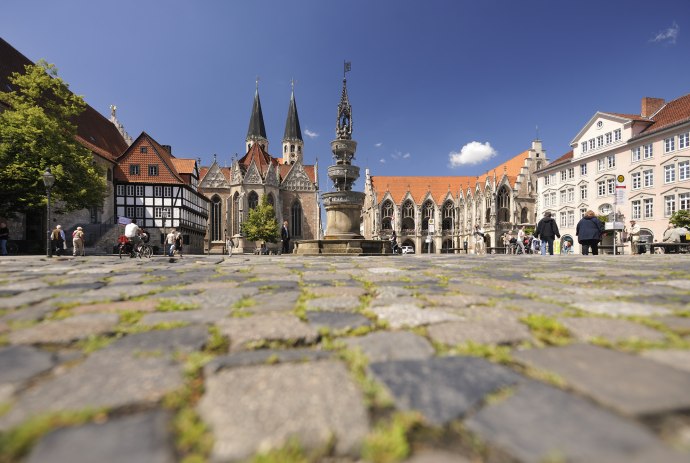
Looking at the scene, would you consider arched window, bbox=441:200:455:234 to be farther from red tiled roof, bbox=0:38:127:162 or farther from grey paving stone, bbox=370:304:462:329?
grey paving stone, bbox=370:304:462:329

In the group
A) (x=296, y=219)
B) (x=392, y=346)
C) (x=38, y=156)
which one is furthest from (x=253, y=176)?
(x=392, y=346)

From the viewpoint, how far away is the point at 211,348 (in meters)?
1.80

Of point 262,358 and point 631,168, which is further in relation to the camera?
point 631,168

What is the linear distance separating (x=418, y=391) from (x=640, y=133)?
41.5 m

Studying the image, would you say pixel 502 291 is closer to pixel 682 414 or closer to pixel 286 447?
pixel 682 414

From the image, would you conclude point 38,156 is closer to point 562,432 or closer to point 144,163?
point 144,163

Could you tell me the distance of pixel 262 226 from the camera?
45125mm

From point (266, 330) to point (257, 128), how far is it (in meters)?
68.6

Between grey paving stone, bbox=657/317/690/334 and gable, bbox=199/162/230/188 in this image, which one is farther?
gable, bbox=199/162/230/188

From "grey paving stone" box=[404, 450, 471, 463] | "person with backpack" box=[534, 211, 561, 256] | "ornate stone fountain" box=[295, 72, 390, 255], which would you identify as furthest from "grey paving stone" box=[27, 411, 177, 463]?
"person with backpack" box=[534, 211, 561, 256]

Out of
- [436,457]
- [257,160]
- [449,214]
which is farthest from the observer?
[449,214]

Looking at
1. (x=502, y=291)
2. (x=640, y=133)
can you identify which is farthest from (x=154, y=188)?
(x=640, y=133)

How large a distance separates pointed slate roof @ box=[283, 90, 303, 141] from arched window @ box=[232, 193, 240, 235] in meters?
22.3

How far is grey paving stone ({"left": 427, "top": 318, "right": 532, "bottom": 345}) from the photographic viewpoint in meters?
1.91
